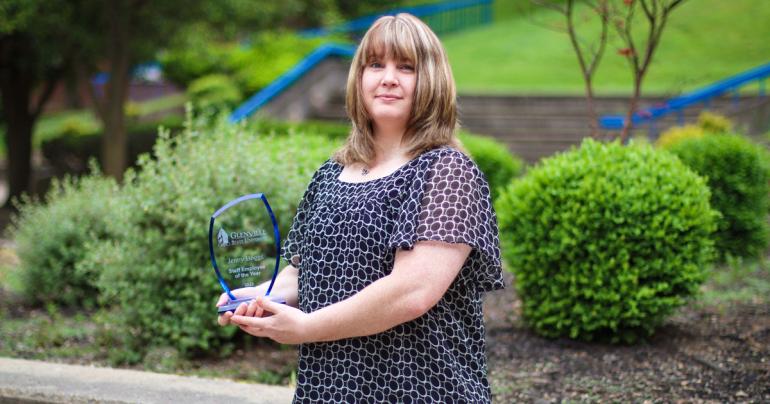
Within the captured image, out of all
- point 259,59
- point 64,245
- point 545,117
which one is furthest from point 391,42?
point 259,59

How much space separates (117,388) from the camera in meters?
4.14

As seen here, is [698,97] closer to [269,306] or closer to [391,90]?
[391,90]

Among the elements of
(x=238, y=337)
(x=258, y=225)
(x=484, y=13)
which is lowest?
(x=238, y=337)

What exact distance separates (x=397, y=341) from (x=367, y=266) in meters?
0.24

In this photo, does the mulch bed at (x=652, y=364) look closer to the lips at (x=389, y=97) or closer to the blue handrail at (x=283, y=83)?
the lips at (x=389, y=97)

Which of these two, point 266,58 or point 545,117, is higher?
point 266,58

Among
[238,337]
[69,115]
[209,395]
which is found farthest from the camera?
[69,115]

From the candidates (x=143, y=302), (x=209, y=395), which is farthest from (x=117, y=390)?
(x=143, y=302)

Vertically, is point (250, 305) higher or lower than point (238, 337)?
higher

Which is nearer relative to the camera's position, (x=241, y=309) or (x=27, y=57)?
(x=241, y=309)

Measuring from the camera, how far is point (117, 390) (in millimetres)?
4109

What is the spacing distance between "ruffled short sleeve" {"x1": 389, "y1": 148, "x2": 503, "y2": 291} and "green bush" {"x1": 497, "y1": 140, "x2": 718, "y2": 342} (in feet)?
9.67

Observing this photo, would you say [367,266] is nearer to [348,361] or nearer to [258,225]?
[348,361]

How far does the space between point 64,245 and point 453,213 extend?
236 inches
